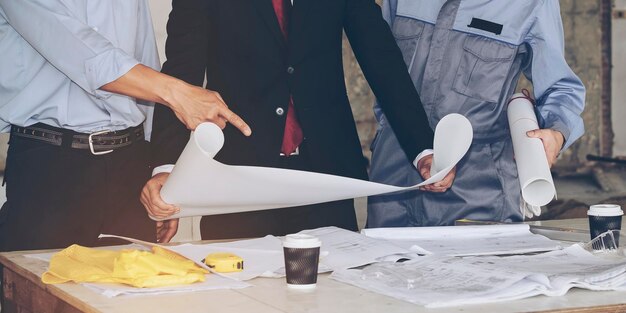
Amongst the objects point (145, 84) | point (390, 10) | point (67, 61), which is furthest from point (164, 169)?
point (390, 10)

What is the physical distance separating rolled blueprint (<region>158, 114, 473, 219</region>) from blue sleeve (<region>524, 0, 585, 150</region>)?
20.1 inches

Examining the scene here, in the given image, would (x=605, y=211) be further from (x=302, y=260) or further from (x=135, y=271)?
(x=135, y=271)

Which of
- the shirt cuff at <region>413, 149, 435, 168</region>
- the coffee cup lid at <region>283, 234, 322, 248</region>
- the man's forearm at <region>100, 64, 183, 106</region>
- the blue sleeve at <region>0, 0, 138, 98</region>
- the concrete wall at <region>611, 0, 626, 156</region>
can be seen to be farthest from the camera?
the concrete wall at <region>611, 0, 626, 156</region>

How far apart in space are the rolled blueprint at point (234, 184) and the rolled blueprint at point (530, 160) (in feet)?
0.54

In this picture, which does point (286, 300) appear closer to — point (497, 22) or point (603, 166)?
point (497, 22)

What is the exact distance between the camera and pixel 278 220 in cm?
261

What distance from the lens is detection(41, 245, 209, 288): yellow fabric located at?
1.81m

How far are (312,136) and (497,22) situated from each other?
0.62 meters

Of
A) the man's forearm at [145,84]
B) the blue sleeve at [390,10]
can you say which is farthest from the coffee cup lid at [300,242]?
the blue sleeve at [390,10]

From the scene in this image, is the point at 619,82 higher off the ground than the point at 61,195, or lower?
higher

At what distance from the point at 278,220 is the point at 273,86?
1.16 feet

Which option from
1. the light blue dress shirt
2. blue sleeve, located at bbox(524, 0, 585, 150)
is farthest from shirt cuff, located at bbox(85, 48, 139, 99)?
blue sleeve, located at bbox(524, 0, 585, 150)

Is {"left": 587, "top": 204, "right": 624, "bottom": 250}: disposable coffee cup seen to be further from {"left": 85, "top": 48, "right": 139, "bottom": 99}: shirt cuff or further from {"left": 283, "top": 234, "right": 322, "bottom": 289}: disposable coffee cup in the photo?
{"left": 85, "top": 48, "right": 139, "bottom": 99}: shirt cuff

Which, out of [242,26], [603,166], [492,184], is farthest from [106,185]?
[603,166]
